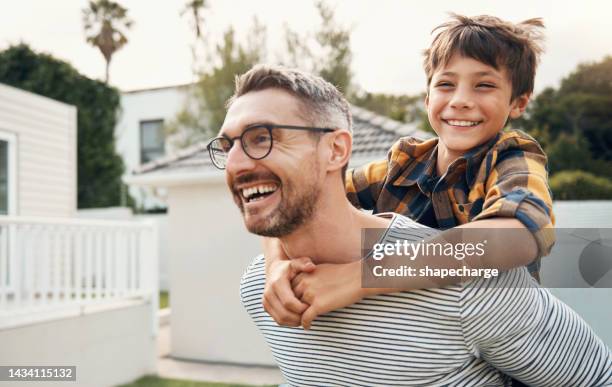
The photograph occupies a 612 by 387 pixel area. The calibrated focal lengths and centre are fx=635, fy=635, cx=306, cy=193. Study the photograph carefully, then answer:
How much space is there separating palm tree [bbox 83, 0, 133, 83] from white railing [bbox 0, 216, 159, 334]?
2248 centimetres

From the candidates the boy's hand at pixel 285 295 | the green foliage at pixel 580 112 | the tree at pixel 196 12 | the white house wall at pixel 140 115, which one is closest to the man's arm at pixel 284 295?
the boy's hand at pixel 285 295

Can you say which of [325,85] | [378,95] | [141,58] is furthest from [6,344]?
[141,58]

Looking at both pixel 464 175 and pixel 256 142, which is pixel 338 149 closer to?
pixel 256 142

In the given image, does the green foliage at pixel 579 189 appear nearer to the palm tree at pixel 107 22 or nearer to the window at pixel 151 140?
the window at pixel 151 140

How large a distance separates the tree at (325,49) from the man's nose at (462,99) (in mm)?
18532

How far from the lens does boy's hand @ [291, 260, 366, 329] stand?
1438mm

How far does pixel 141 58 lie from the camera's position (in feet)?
90.8

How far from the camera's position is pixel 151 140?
2380 centimetres

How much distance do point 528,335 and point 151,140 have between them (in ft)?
76.5

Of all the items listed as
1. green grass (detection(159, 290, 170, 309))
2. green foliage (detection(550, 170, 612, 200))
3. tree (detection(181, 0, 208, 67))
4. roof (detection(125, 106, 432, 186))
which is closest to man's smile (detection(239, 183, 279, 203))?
roof (detection(125, 106, 432, 186))

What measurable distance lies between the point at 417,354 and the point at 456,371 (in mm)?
111

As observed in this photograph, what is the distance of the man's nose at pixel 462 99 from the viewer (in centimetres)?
175

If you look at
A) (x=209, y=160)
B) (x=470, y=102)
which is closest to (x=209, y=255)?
(x=209, y=160)

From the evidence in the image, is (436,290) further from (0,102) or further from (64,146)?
(64,146)
